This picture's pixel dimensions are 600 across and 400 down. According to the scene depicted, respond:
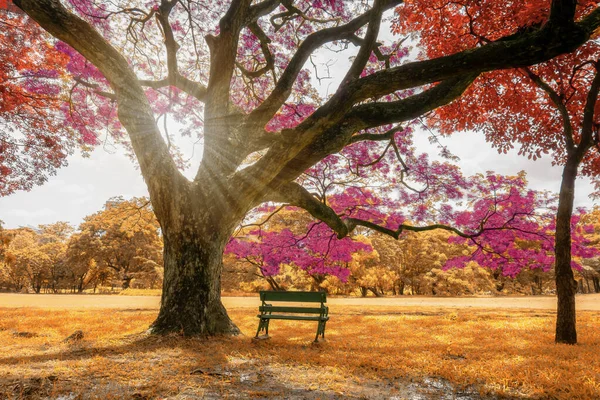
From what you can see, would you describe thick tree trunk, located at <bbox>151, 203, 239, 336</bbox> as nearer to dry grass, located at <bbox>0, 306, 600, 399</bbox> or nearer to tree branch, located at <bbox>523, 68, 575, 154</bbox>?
dry grass, located at <bbox>0, 306, 600, 399</bbox>

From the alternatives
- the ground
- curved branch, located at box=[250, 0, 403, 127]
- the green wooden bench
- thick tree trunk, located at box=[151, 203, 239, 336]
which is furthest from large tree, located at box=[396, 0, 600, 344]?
thick tree trunk, located at box=[151, 203, 239, 336]

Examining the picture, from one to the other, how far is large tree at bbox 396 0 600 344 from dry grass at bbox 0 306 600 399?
7.63ft

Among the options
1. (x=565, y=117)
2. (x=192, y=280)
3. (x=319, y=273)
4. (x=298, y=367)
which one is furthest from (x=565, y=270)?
(x=319, y=273)

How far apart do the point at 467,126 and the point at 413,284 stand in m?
23.8

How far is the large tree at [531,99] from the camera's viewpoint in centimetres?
618

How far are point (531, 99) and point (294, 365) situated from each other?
9.33 m

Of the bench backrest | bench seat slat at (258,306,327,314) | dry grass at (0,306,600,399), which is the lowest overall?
dry grass at (0,306,600,399)

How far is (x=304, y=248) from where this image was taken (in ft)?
39.6

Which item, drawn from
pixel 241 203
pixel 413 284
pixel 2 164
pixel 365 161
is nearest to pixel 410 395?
pixel 241 203

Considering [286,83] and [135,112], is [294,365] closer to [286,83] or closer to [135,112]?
[135,112]

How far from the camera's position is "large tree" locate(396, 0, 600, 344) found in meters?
6.18

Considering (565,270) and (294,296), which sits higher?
(565,270)

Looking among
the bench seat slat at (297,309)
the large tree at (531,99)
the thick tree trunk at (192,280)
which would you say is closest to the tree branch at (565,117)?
the large tree at (531,99)

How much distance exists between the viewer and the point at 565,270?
6.23 metres
